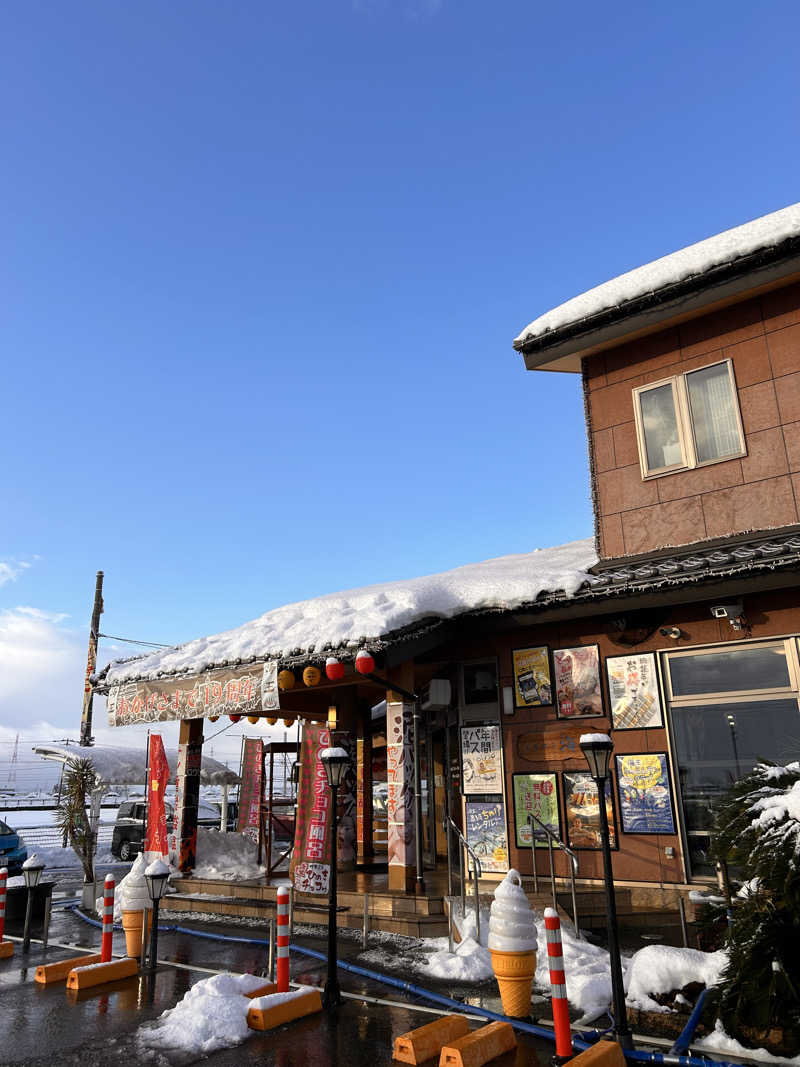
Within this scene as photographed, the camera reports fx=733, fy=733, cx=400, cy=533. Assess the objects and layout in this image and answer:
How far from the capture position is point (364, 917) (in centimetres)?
952

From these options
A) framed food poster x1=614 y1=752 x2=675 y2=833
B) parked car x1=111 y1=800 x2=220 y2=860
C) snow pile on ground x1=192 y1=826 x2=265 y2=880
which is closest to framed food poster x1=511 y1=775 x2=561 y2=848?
framed food poster x1=614 y1=752 x2=675 y2=833

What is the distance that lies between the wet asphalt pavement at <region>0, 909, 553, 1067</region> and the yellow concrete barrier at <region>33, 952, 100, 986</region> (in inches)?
6.1

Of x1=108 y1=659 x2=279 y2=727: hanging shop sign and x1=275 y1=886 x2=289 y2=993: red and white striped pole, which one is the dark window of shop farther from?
x1=108 y1=659 x2=279 y2=727: hanging shop sign

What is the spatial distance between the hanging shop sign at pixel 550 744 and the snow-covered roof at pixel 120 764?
1960 centimetres

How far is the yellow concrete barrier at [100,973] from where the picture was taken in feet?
25.6

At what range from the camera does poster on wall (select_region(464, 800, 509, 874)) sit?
11.3 metres

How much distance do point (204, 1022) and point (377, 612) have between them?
19.6 feet

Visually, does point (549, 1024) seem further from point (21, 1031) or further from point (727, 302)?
point (727, 302)

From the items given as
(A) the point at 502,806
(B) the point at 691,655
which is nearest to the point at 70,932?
(A) the point at 502,806

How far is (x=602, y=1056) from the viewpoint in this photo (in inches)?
198

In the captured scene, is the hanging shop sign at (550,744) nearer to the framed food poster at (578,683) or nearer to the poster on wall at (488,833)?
the framed food poster at (578,683)

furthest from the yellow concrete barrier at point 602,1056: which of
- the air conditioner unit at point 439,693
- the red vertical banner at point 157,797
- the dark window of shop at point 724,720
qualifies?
the red vertical banner at point 157,797

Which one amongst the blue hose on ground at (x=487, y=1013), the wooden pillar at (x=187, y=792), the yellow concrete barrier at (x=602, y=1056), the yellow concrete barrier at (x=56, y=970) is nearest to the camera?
the yellow concrete barrier at (x=602, y=1056)

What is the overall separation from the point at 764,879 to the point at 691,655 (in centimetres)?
502
